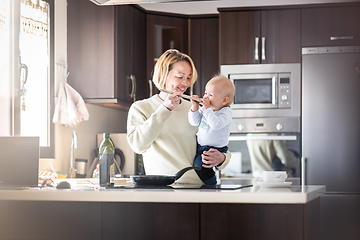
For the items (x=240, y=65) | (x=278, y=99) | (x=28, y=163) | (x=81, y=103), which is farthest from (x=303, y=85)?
(x=28, y=163)

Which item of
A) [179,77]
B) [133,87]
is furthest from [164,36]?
[179,77]

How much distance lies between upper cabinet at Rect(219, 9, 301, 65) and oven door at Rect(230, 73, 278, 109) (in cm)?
13

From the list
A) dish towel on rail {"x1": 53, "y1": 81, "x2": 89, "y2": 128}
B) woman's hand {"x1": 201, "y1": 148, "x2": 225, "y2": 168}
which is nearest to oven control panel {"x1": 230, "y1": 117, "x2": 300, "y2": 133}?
dish towel on rail {"x1": 53, "y1": 81, "x2": 89, "y2": 128}

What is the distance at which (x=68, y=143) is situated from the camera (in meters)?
3.07

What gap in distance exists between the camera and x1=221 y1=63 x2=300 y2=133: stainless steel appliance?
11.0 feet

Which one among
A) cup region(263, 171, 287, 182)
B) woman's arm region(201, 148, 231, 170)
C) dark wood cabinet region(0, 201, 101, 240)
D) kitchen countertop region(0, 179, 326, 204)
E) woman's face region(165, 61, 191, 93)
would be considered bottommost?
dark wood cabinet region(0, 201, 101, 240)

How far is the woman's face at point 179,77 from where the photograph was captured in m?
1.90

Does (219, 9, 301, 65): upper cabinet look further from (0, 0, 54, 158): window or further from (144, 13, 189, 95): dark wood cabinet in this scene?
(0, 0, 54, 158): window

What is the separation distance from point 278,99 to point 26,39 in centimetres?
190

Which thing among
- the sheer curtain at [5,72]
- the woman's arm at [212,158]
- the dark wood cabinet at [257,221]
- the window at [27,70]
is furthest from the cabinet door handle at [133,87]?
the dark wood cabinet at [257,221]

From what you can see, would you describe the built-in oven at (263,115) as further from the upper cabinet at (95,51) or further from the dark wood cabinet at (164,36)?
the upper cabinet at (95,51)

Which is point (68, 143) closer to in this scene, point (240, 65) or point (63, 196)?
point (240, 65)

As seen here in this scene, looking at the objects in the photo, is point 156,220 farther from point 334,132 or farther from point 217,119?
point 334,132

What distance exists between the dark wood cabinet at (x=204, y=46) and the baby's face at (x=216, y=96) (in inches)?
71.5
